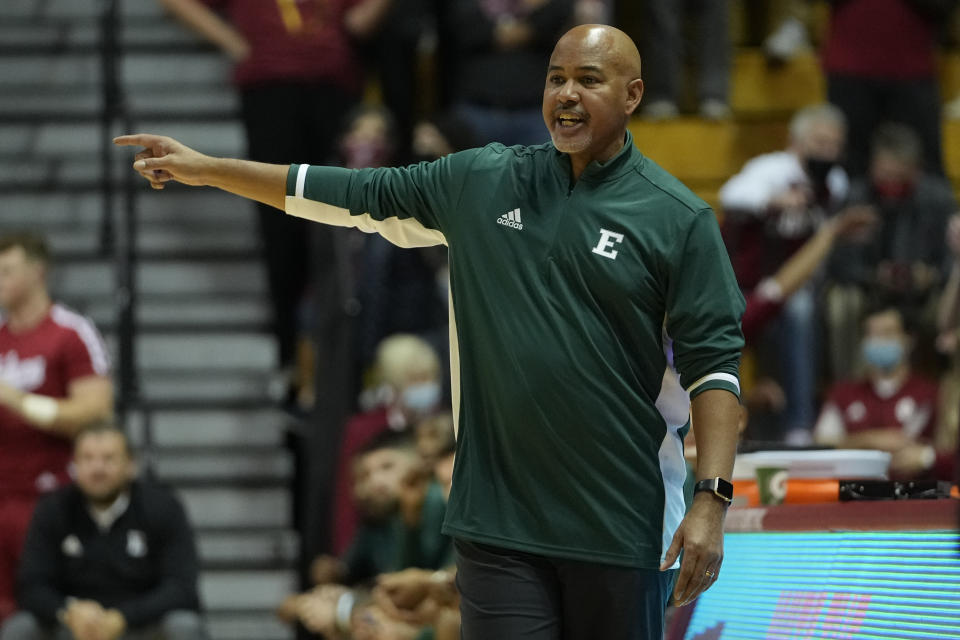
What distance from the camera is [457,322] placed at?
375 cm

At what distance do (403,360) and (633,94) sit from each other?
4.20 meters

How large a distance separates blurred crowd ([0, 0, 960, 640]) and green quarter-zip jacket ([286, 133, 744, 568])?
9.52 feet

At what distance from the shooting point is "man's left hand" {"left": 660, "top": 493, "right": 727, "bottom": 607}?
3373mm

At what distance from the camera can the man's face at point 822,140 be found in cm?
859

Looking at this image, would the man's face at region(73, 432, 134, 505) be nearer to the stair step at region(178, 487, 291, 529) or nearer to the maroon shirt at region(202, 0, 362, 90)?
the stair step at region(178, 487, 291, 529)

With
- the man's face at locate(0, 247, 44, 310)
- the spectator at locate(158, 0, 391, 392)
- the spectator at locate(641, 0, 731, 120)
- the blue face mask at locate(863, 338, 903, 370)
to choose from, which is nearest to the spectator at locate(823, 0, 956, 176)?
the spectator at locate(641, 0, 731, 120)

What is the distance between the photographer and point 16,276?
25.5ft

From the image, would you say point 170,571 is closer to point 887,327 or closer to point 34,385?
point 34,385

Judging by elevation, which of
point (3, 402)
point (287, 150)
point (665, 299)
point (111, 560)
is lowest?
point (111, 560)

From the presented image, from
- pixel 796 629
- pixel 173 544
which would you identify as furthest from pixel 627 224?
pixel 173 544

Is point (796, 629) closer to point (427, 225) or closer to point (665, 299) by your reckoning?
point (665, 299)

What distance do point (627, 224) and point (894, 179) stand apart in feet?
17.5

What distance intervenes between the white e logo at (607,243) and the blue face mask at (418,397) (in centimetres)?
422

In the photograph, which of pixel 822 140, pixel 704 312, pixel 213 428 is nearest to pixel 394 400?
pixel 213 428
